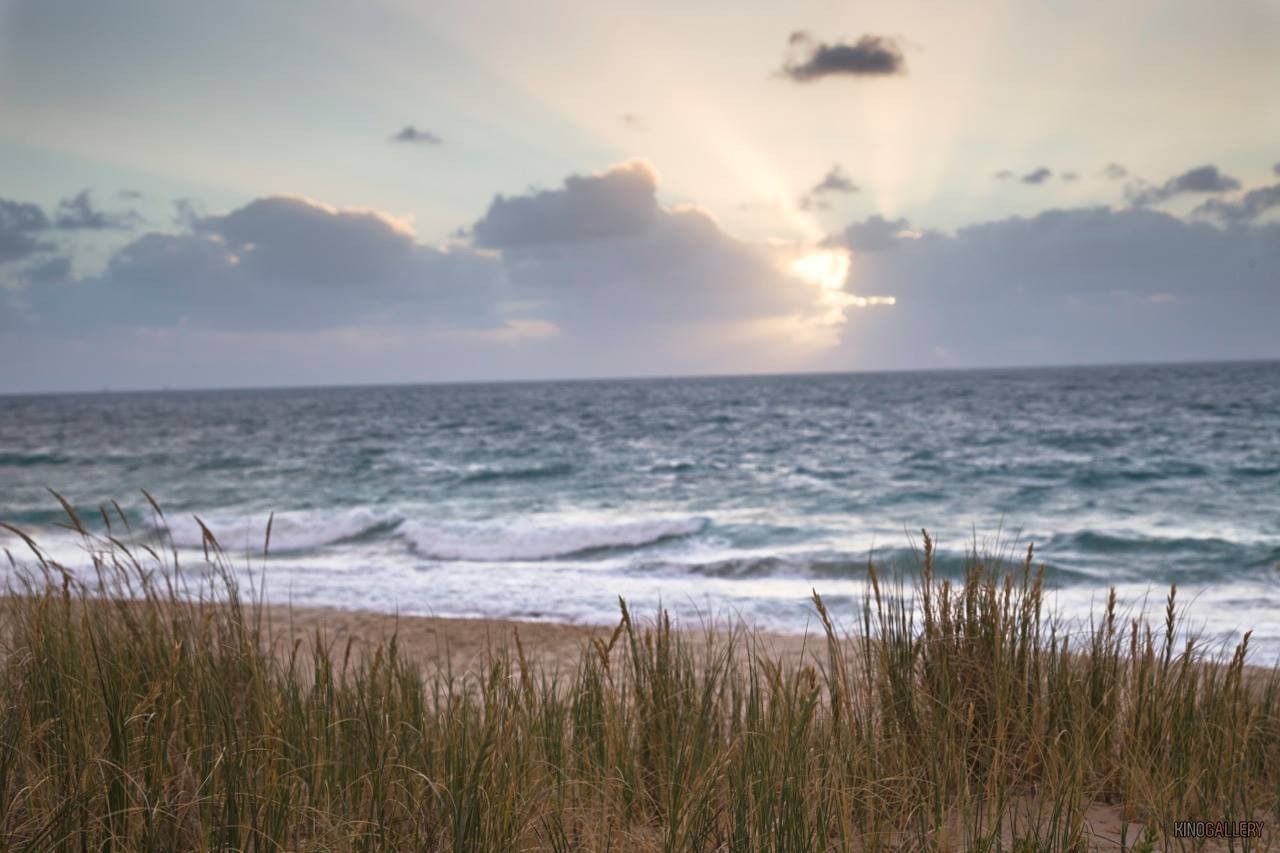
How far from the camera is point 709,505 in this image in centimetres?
2056

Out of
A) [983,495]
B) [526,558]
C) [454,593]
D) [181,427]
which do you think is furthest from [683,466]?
[181,427]

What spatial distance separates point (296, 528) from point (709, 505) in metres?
9.78

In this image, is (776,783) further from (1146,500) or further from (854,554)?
(1146,500)

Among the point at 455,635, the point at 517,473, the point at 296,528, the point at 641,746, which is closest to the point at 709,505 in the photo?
the point at 517,473

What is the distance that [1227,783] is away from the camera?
3.13 m

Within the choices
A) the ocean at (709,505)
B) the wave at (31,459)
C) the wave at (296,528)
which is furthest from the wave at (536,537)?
the wave at (31,459)

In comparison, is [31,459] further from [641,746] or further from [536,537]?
[641,746]

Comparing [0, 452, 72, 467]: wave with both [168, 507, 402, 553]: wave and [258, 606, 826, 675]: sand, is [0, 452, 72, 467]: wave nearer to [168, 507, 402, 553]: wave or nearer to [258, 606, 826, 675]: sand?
[168, 507, 402, 553]: wave

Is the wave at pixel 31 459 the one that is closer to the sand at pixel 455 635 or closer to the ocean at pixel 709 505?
the ocean at pixel 709 505

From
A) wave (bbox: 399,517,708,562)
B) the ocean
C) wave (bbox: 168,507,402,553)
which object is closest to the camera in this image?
the ocean

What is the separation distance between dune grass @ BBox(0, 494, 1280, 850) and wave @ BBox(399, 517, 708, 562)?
12.7 metres

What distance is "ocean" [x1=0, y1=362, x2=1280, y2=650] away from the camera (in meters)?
12.5

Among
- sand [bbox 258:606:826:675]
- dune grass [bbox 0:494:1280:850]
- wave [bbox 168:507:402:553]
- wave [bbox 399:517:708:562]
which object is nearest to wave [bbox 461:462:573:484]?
wave [bbox 168:507:402:553]

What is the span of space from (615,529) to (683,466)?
9830 millimetres
